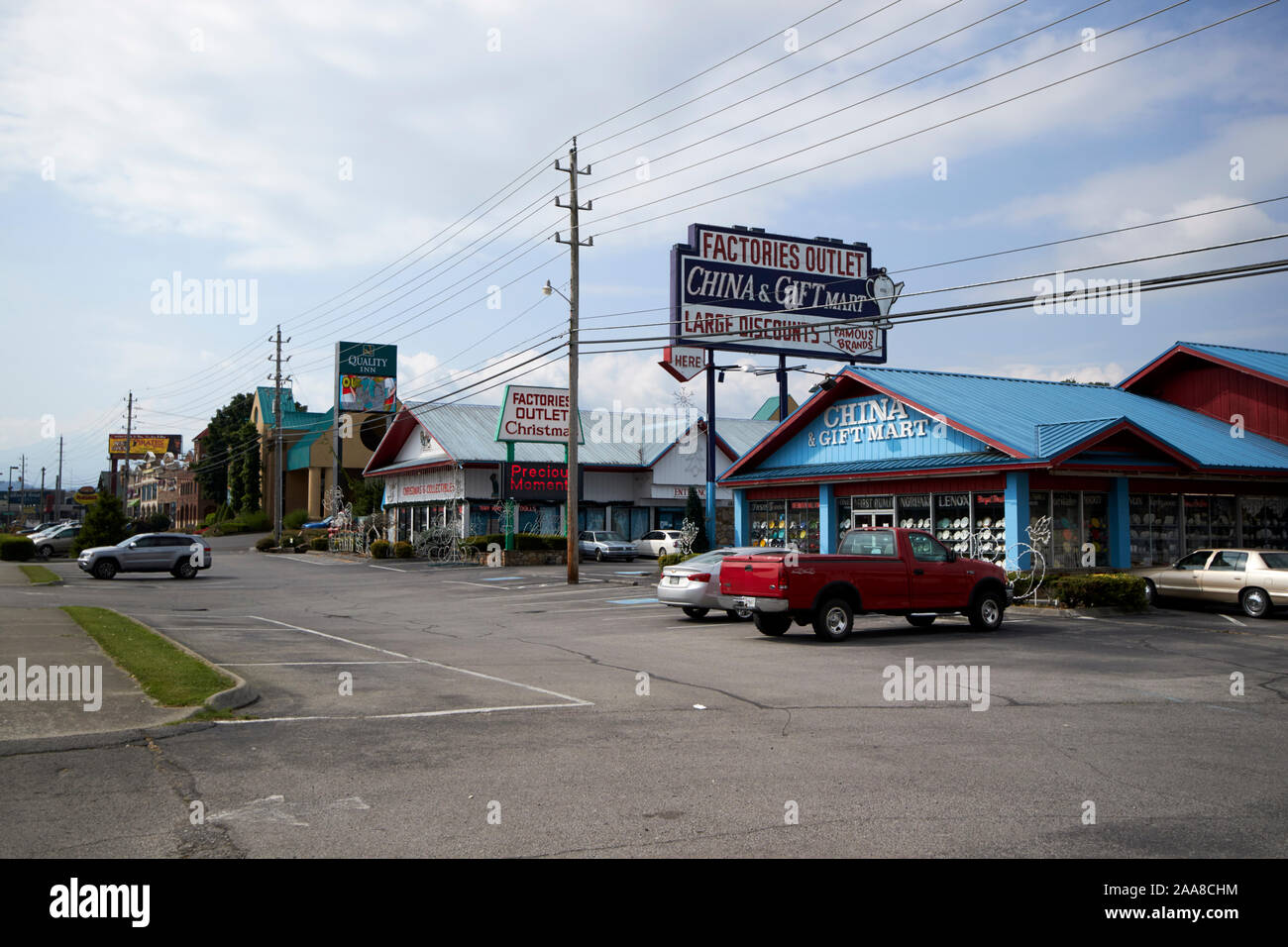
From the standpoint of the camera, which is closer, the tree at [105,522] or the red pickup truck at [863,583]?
the red pickup truck at [863,583]

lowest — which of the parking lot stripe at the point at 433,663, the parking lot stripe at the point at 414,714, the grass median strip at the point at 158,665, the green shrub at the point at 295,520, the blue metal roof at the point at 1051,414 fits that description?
the parking lot stripe at the point at 433,663

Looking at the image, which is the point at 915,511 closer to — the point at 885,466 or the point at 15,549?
the point at 885,466

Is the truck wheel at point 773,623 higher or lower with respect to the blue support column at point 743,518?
lower

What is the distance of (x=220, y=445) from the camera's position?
91750mm

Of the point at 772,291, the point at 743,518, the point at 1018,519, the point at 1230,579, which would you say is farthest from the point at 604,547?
the point at 1230,579

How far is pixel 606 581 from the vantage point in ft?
111

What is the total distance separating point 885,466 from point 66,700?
2260cm

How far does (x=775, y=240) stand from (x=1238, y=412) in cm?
1599

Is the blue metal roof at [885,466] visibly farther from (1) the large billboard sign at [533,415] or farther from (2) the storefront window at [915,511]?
(1) the large billboard sign at [533,415]

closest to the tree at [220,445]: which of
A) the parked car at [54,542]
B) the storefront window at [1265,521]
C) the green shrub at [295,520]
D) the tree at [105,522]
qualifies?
the green shrub at [295,520]

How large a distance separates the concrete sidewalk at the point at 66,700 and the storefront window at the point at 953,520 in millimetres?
20497

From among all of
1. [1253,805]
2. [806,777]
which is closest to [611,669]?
[806,777]

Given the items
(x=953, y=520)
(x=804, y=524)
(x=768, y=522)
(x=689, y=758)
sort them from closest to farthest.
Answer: (x=689, y=758), (x=953, y=520), (x=804, y=524), (x=768, y=522)

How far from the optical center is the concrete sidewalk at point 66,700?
29.2ft
